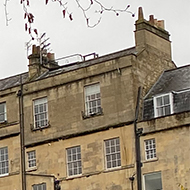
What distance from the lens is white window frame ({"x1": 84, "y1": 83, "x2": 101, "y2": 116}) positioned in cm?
3662

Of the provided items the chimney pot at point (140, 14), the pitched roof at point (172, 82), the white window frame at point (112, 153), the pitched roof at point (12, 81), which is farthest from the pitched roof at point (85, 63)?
the white window frame at point (112, 153)

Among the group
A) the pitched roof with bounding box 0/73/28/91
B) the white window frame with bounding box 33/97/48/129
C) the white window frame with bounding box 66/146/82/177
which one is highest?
the pitched roof with bounding box 0/73/28/91

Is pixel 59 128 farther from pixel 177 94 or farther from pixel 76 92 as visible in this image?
pixel 177 94

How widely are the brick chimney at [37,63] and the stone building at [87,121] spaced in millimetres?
65

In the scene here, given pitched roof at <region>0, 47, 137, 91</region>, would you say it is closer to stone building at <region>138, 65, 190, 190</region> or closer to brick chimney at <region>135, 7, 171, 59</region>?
brick chimney at <region>135, 7, 171, 59</region>

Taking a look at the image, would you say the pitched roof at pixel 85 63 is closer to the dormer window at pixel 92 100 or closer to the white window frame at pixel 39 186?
the dormer window at pixel 92 100

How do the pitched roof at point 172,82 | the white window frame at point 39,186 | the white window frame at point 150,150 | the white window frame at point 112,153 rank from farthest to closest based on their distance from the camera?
1. the white window frame at point 39,186
2. the pitched roof at point 172,82
3. the white window frame at point 112,153
4. the white window frame at point 150,150

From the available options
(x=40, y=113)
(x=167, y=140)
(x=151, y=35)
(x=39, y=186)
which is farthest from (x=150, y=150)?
(x=40, y=113)

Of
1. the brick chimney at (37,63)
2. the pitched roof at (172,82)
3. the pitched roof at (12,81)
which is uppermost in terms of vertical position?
the brick chimney at (37,63)

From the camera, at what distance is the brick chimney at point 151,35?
37.7m

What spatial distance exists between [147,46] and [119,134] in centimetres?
540

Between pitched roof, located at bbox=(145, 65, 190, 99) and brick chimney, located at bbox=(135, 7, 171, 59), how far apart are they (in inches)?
66.9

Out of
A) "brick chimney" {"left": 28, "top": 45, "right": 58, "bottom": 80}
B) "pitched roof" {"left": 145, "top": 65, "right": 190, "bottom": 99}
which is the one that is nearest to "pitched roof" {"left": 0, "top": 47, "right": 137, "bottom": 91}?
"brick chimney" {"left": 28, "top": 45, "right": 58, "bottom": 80}

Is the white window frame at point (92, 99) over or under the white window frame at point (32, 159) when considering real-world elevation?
over
